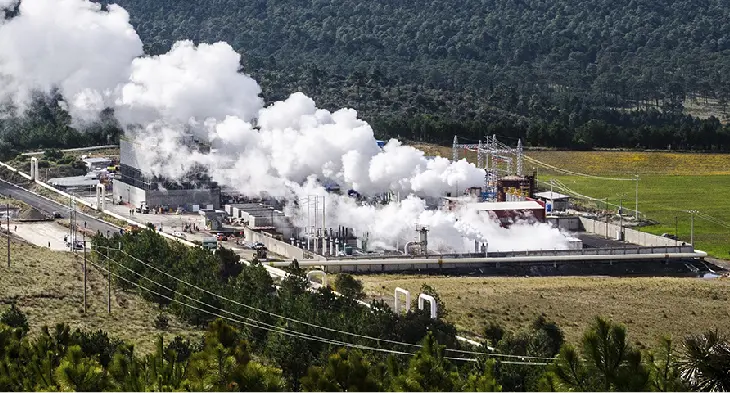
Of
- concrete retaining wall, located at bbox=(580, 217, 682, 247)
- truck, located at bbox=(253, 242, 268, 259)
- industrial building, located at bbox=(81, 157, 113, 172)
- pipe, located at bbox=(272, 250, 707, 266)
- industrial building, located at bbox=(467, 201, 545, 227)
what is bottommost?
pipe, located at bbox=(272, 250, 707, 266)

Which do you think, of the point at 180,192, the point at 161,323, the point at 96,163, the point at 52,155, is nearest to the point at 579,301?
the point at 161,323

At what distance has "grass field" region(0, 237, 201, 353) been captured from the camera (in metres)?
50.3

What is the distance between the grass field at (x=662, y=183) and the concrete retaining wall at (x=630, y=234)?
97.2 inches

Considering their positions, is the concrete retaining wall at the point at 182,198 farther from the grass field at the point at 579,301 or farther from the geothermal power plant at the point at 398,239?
the grass field at the point at 579,301

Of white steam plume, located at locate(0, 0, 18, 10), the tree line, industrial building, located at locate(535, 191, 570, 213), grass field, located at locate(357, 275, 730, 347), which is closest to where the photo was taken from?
the tree line

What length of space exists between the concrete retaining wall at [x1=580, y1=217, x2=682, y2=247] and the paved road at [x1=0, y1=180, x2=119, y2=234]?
27761 mm

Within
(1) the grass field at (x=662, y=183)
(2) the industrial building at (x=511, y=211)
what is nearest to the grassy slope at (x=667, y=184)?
(1) the grass field at (x=662, y=183)

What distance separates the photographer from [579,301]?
61.8m

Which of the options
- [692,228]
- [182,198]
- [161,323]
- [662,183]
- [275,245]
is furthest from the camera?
[662,183]

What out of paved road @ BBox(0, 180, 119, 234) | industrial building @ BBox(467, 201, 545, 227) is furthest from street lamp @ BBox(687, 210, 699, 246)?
paved road @ BBox(0, 180, 119, 234)

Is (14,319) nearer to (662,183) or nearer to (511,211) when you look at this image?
(511,211)

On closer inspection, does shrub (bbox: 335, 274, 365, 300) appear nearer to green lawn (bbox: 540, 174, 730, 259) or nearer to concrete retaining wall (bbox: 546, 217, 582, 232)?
green lawn (bbox: 540, 174, 730, 259)

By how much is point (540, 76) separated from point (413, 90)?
33635 millimetres

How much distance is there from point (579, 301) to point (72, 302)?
2139cm
